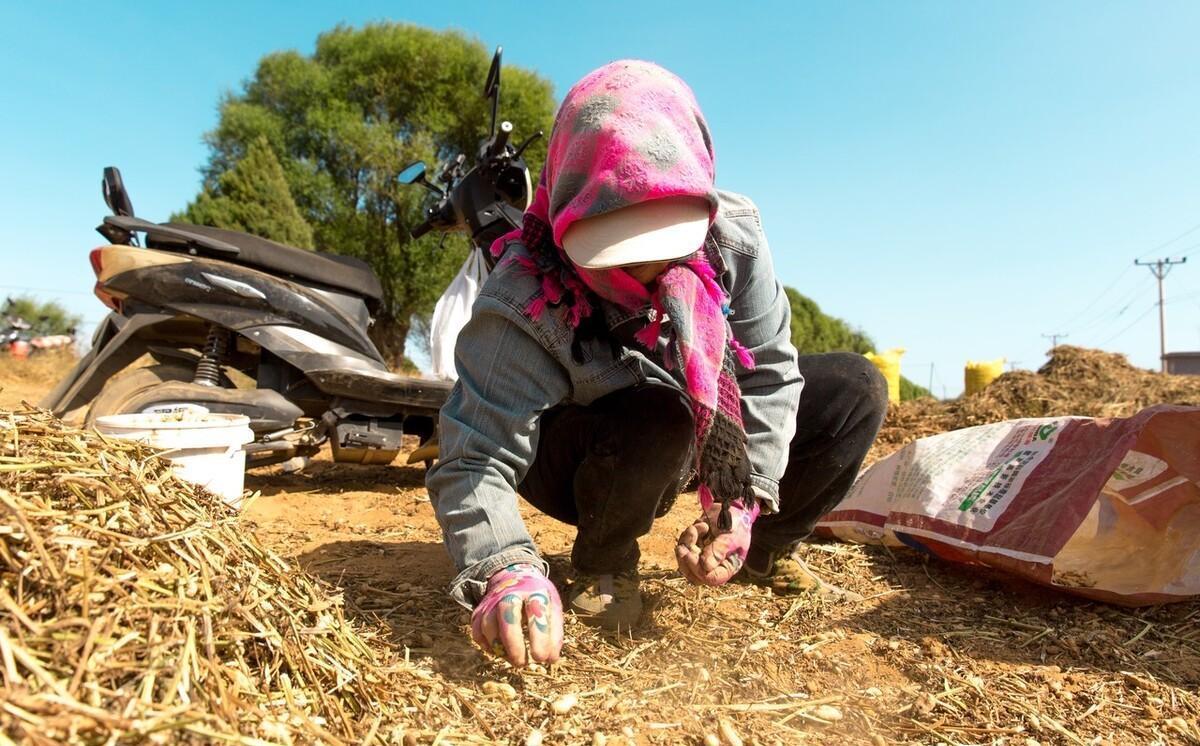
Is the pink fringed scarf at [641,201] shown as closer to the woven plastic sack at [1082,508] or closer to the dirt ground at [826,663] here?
the dirt ground at [826,663]

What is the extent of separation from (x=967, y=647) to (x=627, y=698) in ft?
2.71

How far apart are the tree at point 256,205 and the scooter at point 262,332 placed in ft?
30.3

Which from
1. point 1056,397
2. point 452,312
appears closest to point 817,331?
point 1056,397

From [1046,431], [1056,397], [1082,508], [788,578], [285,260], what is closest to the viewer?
[1082,508]

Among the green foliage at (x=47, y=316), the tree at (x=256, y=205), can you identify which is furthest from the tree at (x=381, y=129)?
the green foliage at (x=47, y=316)

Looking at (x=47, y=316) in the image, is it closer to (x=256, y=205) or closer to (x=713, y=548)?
(x=256, y=205)

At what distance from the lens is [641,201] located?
45.7 inches

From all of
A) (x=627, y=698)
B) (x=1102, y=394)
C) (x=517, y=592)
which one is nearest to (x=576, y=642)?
(x=627, y=698)

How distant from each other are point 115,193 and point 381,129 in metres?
12.6

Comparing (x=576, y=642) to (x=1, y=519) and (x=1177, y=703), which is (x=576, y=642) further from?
(x=1177, y=703)

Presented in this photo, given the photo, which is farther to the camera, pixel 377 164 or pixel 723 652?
pixel 377 164

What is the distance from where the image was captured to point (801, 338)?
80.5 feet

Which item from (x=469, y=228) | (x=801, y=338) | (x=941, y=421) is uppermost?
(x=801, y=338)

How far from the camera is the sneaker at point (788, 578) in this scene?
1907mm
